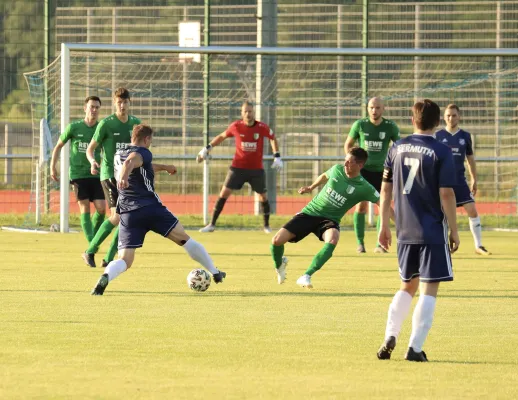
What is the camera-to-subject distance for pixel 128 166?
33.9 feet

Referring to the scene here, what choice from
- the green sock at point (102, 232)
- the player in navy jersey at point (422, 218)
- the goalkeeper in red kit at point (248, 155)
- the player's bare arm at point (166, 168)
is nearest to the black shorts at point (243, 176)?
the goalkeeper in red kit at point (248, 155)

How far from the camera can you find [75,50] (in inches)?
770

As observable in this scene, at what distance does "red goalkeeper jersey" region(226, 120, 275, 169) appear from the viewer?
19453mm

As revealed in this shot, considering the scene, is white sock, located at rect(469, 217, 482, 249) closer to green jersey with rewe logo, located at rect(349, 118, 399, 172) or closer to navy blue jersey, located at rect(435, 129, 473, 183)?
navy blue jersey, located at rect(435, 129, 473, 183)

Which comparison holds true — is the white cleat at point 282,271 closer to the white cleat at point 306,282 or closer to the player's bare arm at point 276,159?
the white cleat at point 306,282

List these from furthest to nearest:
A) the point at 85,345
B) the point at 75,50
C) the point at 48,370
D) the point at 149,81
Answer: the point at 149,81 < the point at 75,50 < the point at 85,345 < the point at 48,370

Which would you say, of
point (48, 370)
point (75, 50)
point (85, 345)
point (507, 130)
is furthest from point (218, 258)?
point (507, 130)

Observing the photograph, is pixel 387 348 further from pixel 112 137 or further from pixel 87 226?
pixel 87 226

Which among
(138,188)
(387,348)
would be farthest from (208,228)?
(387,348)

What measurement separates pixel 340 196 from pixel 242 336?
3662 mm

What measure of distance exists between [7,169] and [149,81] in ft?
13.4

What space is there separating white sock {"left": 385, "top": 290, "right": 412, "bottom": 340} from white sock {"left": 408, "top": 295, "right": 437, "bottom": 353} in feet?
0.37

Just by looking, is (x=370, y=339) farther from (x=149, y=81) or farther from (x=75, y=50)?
(x=149, y=81)

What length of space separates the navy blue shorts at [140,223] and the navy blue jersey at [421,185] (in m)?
3.53
